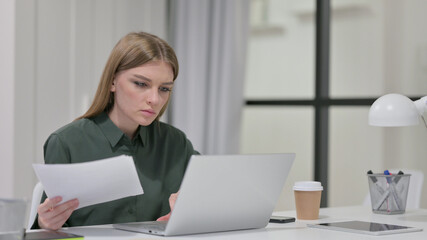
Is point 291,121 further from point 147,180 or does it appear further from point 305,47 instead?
point 147,180

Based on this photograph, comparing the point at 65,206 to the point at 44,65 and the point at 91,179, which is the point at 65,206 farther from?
the point at 44,65

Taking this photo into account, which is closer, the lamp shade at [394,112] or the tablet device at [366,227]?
the tablet device at [366,227]

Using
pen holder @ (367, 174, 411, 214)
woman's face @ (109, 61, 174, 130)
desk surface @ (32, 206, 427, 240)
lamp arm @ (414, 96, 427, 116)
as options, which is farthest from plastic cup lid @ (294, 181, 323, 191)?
woman's face @ (109, 61, 174, 130)

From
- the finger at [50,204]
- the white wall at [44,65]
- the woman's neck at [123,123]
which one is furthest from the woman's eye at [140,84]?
the white wall at [44,65]

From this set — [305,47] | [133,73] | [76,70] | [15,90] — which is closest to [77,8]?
[76,70]

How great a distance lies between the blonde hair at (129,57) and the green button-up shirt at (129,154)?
0.19 feet

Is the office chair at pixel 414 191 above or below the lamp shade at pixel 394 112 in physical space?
below

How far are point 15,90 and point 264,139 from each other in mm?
1652

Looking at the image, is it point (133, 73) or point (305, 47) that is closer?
point (133, 73)

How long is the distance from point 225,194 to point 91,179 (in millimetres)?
340

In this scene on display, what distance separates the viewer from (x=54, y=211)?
1.65 meters

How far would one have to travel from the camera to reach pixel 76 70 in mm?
3631

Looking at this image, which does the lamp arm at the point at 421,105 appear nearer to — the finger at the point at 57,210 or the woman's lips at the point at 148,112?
the woman's lips at the point at 148,112

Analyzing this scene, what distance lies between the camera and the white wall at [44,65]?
333 cm
